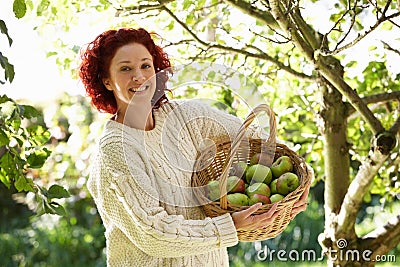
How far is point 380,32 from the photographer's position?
2.37m

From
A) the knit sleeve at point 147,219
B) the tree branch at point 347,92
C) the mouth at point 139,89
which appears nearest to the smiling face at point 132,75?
the mouth at point 139,89

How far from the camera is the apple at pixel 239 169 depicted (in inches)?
74.4

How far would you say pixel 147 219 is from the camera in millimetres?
1745

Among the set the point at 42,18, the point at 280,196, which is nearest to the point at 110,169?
the point at 280,196

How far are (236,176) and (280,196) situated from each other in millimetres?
137

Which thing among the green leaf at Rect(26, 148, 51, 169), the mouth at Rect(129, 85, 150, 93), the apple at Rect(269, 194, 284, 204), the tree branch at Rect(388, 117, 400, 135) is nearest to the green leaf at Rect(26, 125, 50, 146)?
the green leaf at Rect(26, 148, 51, 169)

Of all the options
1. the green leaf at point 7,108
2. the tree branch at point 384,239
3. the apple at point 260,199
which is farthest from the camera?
the tree branch at point 384,239

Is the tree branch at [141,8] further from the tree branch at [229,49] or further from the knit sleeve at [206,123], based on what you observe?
the knit sleeve at [206,123]

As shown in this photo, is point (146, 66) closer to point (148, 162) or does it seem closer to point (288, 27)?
point (148, 162)

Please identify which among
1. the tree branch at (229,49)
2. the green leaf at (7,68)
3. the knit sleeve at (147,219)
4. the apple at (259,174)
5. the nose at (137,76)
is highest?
the tree branch at (229,49)

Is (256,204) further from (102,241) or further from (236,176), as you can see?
(102,241)

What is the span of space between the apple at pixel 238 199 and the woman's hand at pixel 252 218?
6 centimetres

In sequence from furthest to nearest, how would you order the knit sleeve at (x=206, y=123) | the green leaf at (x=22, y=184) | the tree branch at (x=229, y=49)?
the tree branch at (x=229, y=49) < the knit sleeve at (x=206, y=123) < the green leaf at (x=22, y=184)

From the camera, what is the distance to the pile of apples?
181 cm
